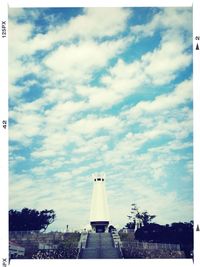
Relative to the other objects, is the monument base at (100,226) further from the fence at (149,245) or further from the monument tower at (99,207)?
the fence at (149,245)

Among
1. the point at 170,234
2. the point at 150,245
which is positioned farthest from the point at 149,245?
the point at 170,234

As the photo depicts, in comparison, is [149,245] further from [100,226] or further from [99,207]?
[99,207]

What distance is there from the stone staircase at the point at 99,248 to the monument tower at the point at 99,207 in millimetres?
195

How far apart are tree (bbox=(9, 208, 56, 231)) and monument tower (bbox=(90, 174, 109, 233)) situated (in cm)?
68

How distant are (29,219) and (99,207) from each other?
1.35 meters

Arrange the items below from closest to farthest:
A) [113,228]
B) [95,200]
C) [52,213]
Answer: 1. [52,213]
2. [113,228]
3. [95,200]

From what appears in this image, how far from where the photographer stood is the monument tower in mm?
6309

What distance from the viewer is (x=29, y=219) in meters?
6.32

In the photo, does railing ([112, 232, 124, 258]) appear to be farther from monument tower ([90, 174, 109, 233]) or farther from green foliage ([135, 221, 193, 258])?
monument tower ([90, 174, 109, 233])
